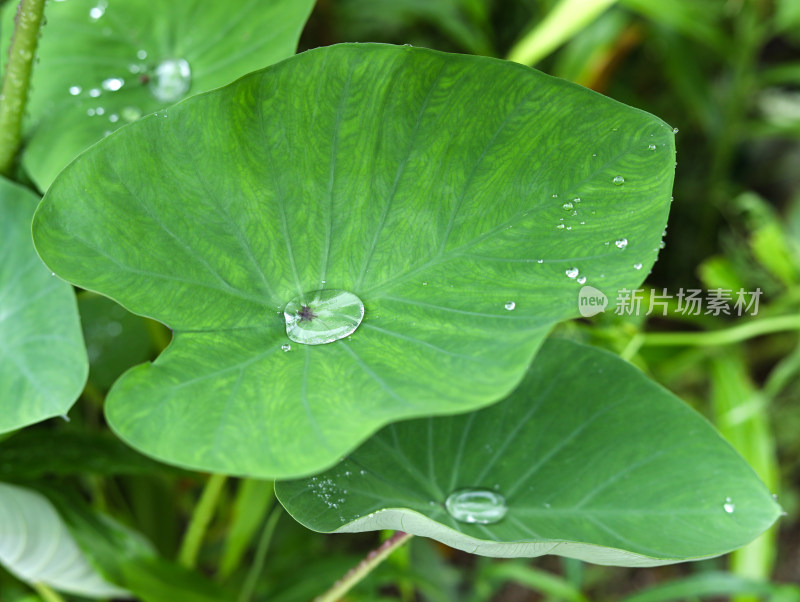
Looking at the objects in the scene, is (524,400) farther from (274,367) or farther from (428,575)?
(428,575)

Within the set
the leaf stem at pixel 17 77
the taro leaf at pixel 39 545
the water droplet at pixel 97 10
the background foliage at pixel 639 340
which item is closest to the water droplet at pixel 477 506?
the background foliage at pixel 639 340

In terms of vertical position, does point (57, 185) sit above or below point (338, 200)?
below

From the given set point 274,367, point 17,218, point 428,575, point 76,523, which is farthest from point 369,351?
point 428,575

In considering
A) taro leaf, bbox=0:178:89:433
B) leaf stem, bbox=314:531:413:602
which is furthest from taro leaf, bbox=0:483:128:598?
leaf stem, bbox=314:531:413:602

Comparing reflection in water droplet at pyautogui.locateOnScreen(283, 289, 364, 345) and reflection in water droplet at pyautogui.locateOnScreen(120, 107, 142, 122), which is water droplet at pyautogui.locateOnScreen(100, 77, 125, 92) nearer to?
reflection in water droplet at pyautogui.locateOnScreen(120, 107, 142, 122)

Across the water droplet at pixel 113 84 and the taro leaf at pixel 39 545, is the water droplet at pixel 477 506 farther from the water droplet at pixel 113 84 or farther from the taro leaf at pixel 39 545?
the water droplet at pixel 113 84

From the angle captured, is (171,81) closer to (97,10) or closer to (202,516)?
(97,10)
